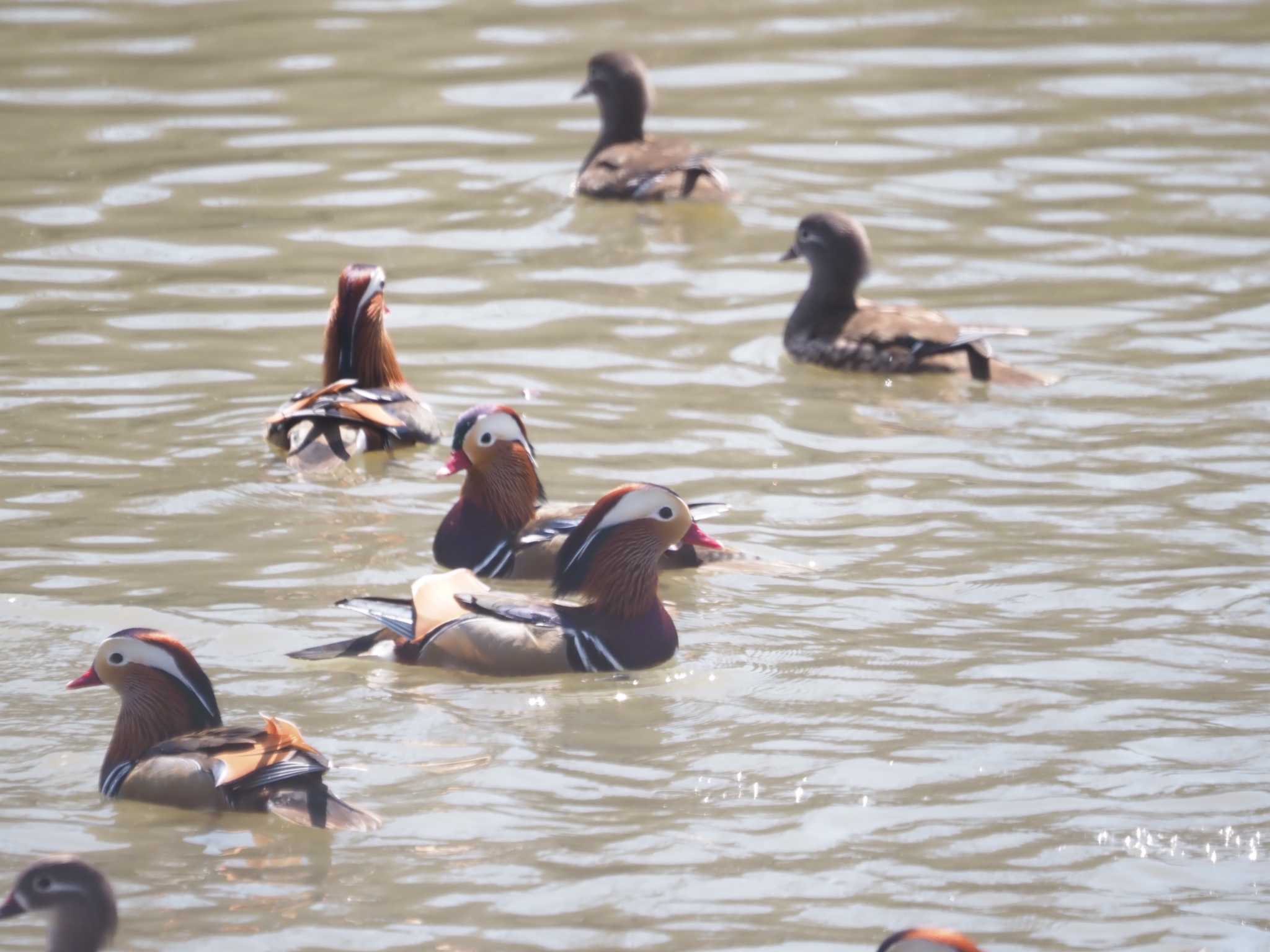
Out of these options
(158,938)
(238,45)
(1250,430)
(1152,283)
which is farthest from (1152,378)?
(238,45)

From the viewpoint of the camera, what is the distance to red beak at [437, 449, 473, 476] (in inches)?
355

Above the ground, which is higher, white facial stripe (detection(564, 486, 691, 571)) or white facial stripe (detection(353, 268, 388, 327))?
white facial stripe (detection(353, 268, 388, 327))

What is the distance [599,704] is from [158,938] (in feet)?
7.13

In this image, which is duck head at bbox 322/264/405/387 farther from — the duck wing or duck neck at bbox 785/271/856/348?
duck neck at bbox 785/271/856/348

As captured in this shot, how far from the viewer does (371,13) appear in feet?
60.3

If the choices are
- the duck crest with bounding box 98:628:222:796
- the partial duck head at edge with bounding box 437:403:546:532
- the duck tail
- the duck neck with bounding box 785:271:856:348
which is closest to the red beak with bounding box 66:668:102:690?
the duck crest with bounding box 98:628:222:796

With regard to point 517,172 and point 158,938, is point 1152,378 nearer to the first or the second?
point 517,172

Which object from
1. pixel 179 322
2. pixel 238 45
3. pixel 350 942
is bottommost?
pixel 350 942

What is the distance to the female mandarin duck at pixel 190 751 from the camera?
634 centimetres

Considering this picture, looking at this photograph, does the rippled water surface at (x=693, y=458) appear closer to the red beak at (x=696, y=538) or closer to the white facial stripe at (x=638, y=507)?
the red beak at (x=696, y=538)

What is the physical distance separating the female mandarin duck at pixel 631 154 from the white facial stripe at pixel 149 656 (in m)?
8.07

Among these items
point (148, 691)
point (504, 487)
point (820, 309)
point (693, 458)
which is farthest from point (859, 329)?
point (148, 691)

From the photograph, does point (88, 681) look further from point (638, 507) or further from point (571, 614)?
point (638, 507)

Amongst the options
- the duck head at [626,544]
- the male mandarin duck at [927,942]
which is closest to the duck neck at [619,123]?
the duck head at [626,544]
